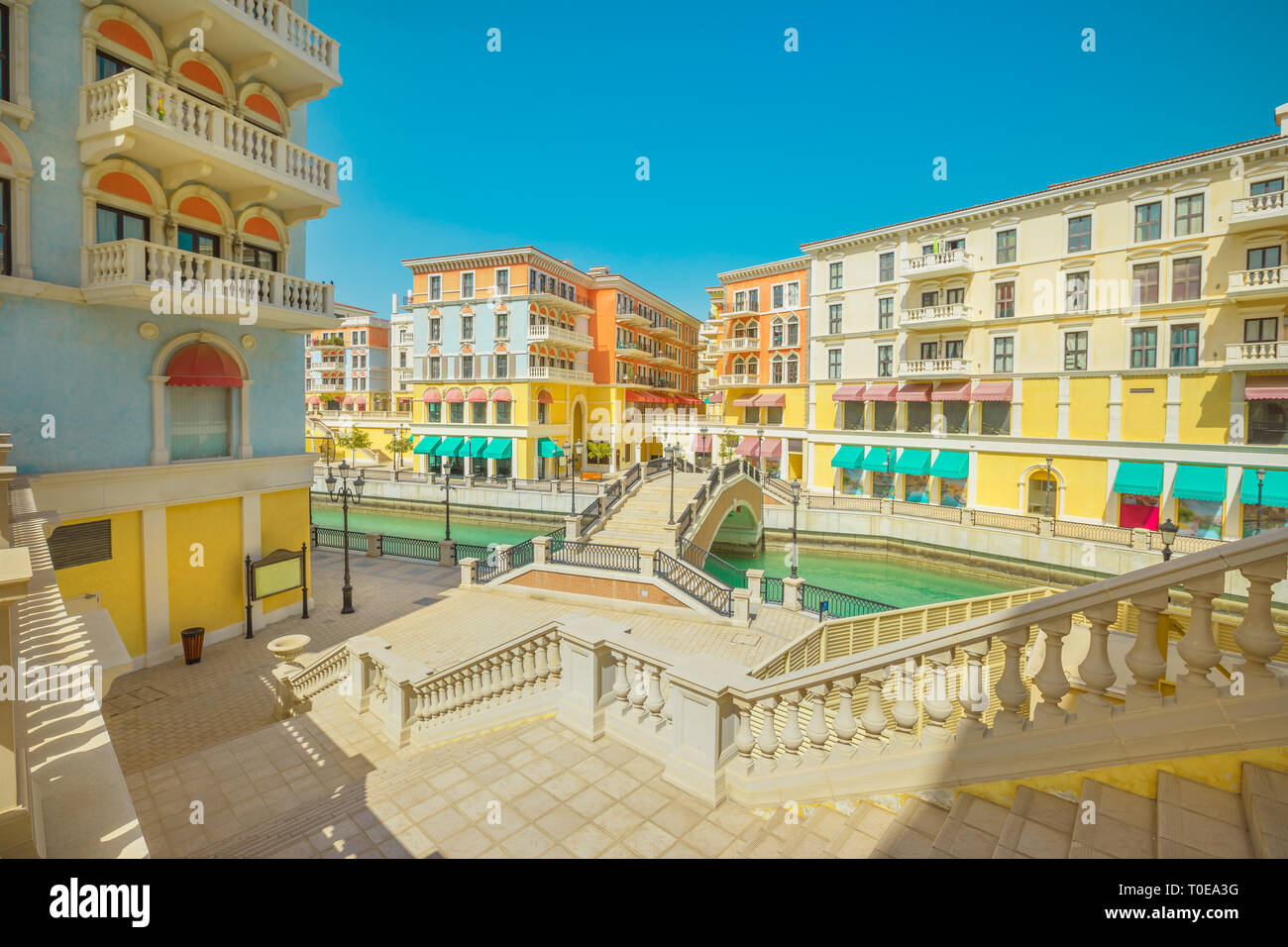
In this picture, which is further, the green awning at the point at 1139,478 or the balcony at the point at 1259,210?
the green awning at the point at 1139,478

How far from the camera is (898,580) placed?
93.9 ft

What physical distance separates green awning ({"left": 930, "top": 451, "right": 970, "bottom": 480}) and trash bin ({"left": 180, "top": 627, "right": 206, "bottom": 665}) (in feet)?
111

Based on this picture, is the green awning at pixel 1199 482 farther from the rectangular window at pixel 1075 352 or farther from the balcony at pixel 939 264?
the balcony at pixel 939 264

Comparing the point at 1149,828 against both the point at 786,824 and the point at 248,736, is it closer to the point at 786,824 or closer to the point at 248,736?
the point at 786,824

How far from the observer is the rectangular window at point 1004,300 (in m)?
31.8

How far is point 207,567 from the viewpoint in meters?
13.8

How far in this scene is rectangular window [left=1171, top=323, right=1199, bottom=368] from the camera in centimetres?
2627

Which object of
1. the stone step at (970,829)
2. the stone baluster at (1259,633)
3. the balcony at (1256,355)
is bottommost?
the stone step at (970,829)

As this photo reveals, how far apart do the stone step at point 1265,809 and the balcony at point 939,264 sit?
34.8 metres

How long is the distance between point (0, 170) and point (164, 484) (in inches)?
239

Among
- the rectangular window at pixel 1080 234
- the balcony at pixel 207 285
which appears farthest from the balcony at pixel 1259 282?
the balcony at pixel 207 285

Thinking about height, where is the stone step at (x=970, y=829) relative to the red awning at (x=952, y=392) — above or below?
below

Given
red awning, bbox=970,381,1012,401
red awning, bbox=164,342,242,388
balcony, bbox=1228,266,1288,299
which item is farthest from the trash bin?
balcony, bbox=1228,266,1288,299

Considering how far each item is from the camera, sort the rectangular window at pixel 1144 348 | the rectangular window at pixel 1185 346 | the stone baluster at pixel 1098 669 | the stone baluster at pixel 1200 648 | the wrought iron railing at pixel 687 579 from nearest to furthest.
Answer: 1. the stone baluster at pixel 1200 648
2. the stone baluster at pixel 1098 669
3. the wrought iron railing at pixel 687 579
4. the rectangular window at pixel 1185 346
5. the rectangular window at pixel 1144 348
